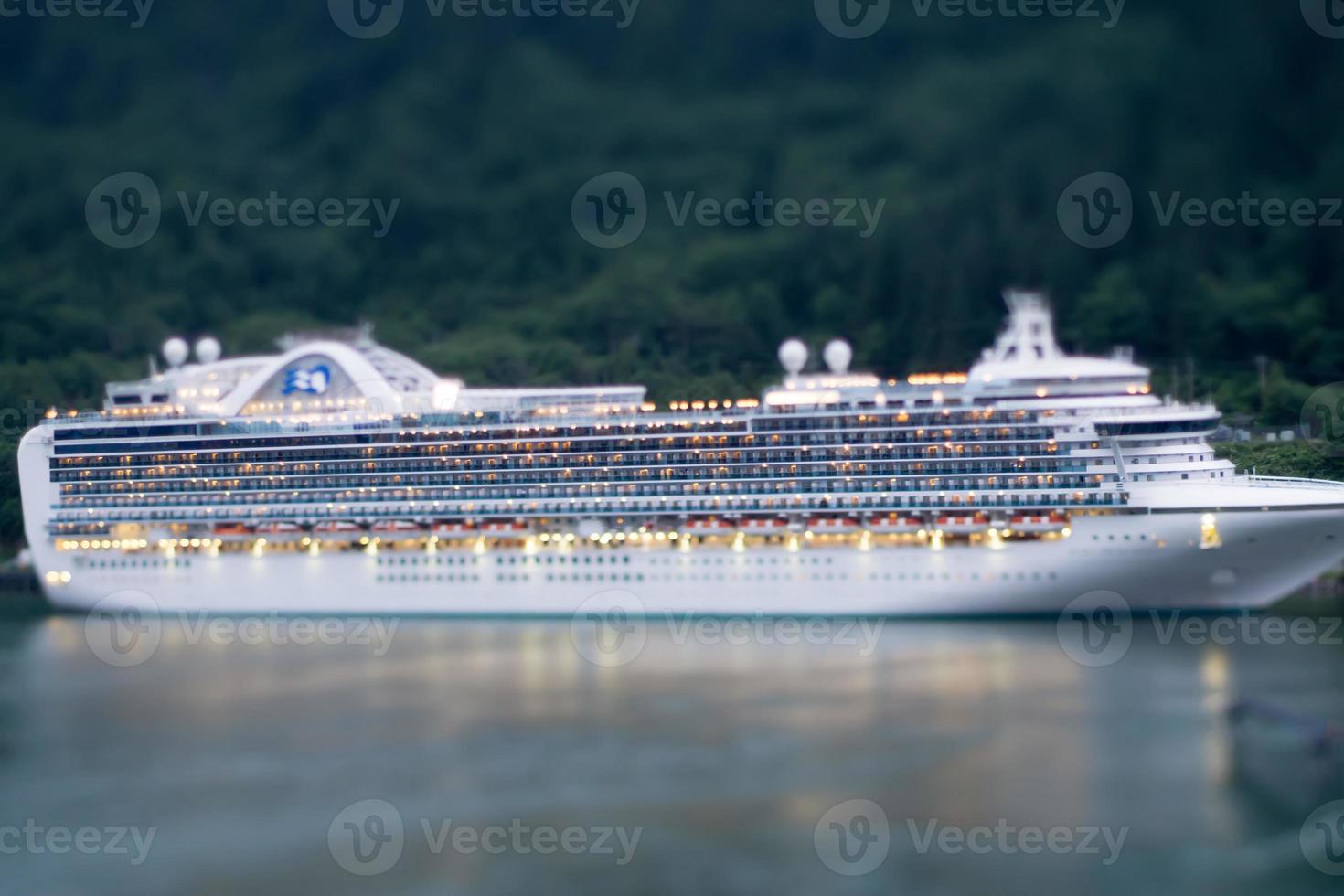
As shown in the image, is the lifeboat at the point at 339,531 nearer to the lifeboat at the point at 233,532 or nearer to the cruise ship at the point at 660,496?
the cruise ship at the point at 660,496

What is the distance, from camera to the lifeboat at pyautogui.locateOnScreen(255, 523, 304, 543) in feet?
102

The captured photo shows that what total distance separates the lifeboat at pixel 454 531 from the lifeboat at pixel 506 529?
0.27 metres

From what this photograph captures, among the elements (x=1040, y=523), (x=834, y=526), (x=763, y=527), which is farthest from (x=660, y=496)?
(x=1040, y=523)

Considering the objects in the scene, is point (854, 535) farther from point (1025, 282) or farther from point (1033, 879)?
point (1025, 282)

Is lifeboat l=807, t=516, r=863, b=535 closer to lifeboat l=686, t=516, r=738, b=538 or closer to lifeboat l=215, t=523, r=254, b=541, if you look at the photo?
lifeboat l=686, t=516, r=738, b=538

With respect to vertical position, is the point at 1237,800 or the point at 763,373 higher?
the point at 763,373

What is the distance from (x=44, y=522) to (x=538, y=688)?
13529mm

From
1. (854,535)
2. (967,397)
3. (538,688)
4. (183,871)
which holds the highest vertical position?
(967,397)

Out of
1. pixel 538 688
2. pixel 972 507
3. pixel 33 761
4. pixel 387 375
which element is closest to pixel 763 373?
pixel 387 375

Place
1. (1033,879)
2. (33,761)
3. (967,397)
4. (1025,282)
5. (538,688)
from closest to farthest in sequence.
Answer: (1033,879), (33,761), (538,688), (967,397), (1025,282)

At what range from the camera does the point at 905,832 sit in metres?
18.1

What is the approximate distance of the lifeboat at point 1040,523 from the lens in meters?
27.2

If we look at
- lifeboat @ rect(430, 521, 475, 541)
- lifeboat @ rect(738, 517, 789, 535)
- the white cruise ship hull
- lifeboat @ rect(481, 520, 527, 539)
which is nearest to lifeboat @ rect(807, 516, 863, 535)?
the white cruise ship hull

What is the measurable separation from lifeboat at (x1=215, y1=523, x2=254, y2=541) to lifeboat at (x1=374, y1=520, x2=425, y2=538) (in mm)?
2782
